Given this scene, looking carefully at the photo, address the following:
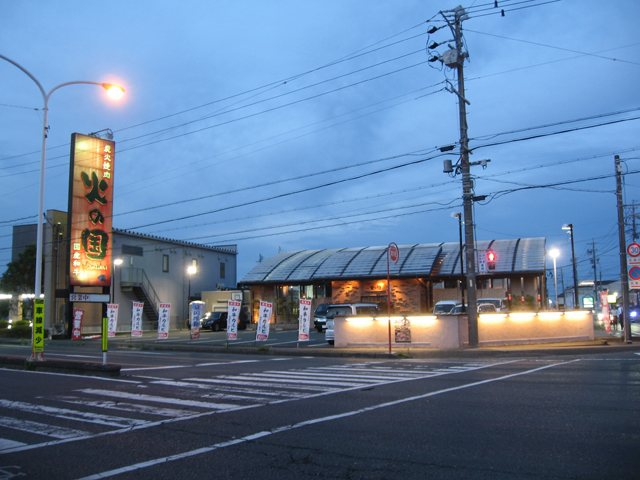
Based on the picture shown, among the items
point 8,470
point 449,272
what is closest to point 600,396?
point 8,470

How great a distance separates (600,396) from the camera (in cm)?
983

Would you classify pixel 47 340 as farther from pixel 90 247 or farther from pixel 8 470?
pixel 8 470

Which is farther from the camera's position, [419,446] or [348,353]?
[348,353]

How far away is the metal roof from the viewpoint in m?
42.1

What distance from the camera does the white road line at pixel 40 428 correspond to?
305 inches

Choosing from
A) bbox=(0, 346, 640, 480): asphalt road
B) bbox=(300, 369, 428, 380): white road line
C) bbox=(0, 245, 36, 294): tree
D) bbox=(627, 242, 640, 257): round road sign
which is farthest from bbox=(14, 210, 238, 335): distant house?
bbox=(627, 242, 640, 257): round road sign

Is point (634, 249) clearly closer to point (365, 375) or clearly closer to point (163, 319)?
point (365, 375)

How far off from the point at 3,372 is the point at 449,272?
32.5 meters

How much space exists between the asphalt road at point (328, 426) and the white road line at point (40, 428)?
3 centimetres

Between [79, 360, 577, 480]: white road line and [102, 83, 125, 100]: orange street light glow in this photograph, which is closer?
[79, 360, 577, 480]: white road line

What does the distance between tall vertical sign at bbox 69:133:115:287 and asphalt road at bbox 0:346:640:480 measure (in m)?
24.0

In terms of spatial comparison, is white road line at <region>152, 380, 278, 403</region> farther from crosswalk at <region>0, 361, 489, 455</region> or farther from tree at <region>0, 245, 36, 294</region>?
tree at <region>0, 245, 36, 294</region>

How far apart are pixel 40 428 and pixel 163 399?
2775 millimetres

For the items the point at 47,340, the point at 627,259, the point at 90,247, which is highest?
the point at 90,247
